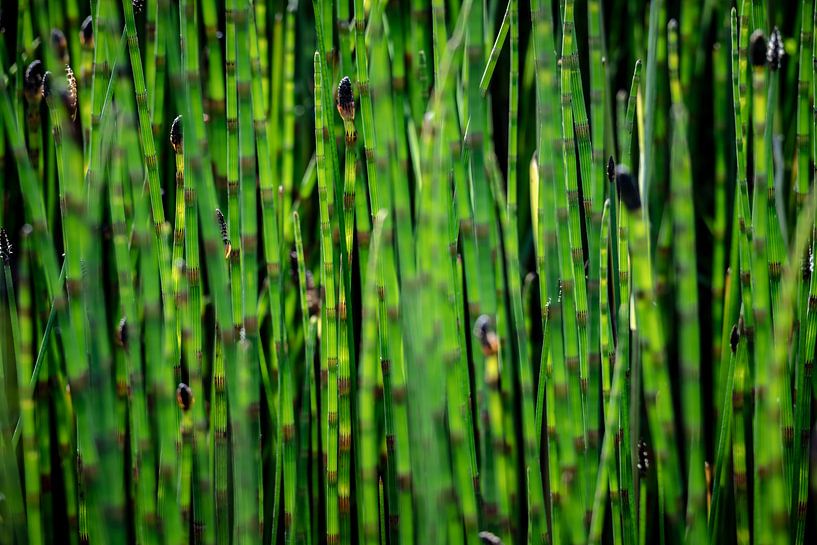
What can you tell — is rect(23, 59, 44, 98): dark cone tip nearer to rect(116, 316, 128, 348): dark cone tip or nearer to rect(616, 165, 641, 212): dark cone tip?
rect(116, 316, 128, 348): dark cone tip

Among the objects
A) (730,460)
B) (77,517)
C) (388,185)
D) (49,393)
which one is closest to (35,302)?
(49,393)

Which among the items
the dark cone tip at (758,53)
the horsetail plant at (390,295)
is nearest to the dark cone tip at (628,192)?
the horsetail plant at (390,295)

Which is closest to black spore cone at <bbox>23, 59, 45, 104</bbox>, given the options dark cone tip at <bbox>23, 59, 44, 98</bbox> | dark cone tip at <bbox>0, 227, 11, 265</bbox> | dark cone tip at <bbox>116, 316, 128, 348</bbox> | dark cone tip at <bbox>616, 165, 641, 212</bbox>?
dark cone tip at <bbox>23, 59, 44, 98</bbox>

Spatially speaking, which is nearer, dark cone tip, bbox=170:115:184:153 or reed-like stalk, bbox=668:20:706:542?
reed-like stalk, bbox=668:20:706:542

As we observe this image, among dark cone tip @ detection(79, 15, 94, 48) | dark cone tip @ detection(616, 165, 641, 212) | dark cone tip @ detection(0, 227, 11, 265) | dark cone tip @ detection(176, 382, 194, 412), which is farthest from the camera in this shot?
dark cone tip @ detection(79, 15, 94, 48)

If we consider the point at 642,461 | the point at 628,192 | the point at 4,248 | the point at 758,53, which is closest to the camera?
the point at 628,192

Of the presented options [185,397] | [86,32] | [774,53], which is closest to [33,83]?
[86,32]

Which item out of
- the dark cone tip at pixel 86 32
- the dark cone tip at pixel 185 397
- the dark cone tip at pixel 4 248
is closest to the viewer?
the dark cone tip at pixel 185 397

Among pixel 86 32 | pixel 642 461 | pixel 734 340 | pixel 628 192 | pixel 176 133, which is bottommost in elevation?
pixel 642 461

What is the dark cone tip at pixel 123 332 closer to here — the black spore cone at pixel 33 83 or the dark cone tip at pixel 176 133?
the dark cone tip at pixel 176 133

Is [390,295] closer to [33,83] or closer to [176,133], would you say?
[176,133]

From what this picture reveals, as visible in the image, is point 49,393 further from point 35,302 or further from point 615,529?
point 615,529
